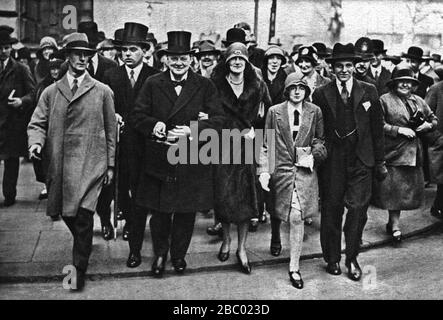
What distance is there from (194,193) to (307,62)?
3054mm

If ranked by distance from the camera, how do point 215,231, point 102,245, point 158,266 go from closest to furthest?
1. point 158,266
2. point 102,245
3. point 215,231

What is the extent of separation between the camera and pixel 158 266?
5691mm

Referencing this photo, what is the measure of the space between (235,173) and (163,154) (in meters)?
0.86

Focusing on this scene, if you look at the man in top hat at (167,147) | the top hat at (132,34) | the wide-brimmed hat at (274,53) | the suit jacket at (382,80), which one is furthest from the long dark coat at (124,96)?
the suit jacket at (382,80)

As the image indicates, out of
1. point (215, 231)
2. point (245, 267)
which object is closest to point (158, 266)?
point (245, 267)

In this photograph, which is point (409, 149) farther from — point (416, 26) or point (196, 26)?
point (196, 26)

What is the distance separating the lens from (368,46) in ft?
27.7

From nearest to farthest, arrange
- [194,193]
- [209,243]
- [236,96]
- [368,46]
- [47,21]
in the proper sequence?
1. [194,193]
2. [236,96]
3. [209,243]
4. [368,46]
5. [47,21]

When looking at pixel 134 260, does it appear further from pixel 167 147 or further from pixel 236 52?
pixel 236 52

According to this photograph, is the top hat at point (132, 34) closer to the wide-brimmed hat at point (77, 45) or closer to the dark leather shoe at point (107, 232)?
the wide-brimmed hat at point (77, 45)

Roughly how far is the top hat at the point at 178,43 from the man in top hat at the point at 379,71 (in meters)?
4.29

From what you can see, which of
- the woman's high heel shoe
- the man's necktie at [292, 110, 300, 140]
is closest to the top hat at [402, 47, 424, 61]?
the man's necktie at [292, 110, 300, 140]

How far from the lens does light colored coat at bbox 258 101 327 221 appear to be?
18.7 feet
